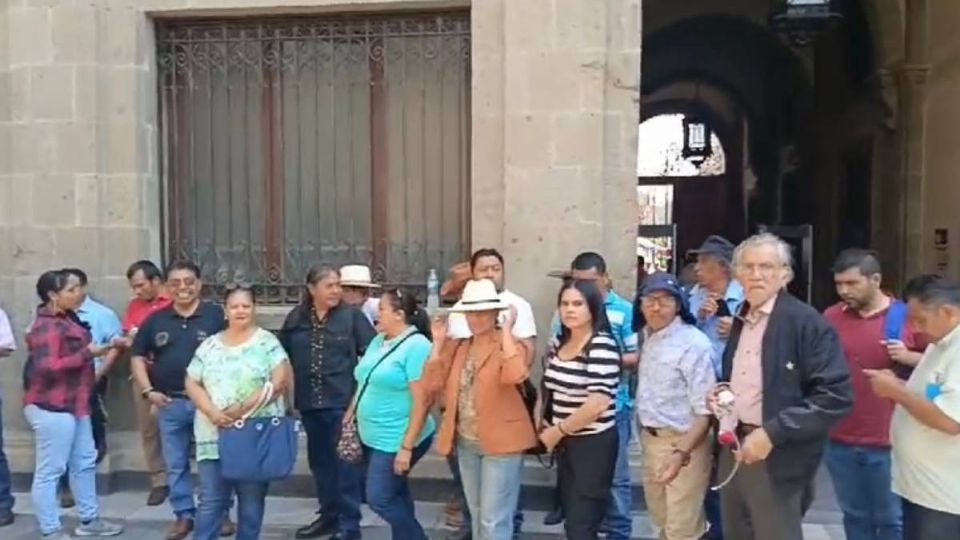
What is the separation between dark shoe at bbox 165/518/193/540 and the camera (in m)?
6.23

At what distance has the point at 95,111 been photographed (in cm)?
737

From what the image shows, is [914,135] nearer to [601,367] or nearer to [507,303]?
[507,303]

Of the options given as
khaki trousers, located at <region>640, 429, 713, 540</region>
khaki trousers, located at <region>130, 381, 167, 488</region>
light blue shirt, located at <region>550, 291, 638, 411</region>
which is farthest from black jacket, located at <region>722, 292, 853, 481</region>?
khaki trousers, located at <region>130, 381, 167, 488</region>

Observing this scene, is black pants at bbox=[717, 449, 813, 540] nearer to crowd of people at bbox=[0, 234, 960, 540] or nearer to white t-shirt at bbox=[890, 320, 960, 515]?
crowd of people at bbox=[0, 234, 960, 540]

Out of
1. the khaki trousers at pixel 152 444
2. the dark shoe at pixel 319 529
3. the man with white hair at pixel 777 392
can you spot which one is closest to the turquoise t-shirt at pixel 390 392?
the dark shoe at pixel 319 529

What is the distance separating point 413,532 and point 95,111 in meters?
4.04

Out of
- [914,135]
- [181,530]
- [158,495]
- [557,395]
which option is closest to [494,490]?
[557,395]

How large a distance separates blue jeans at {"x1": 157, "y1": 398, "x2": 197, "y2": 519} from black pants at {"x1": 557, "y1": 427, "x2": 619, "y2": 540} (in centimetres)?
254

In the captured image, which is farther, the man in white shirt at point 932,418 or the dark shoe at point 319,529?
the dark shoe at point 319,529

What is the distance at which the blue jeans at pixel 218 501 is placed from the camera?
533 centimetres

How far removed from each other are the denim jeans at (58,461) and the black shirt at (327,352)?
54.2 inches

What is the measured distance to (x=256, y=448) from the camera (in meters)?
5.20

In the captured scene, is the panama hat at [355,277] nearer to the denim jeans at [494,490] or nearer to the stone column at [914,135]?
the denim jeans at [494,490]

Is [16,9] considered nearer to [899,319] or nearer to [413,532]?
[413,532]
